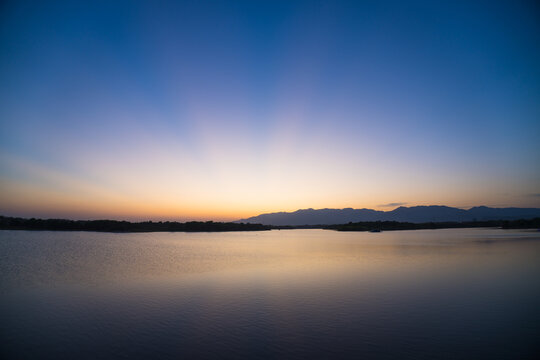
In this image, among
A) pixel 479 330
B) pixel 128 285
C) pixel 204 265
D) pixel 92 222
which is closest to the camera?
pixel 479 330

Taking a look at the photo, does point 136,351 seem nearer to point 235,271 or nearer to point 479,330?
point 479,330

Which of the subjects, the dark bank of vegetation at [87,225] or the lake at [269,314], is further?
the dark bank of vegetation at [87,225]

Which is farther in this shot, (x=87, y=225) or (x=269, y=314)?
(x=87, y=225)

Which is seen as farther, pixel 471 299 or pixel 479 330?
pixel 471 299

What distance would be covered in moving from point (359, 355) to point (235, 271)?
1736 centimetres

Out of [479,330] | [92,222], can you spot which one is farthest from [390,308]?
[92,222]

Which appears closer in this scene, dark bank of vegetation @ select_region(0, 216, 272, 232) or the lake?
the lake

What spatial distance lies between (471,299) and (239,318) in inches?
506

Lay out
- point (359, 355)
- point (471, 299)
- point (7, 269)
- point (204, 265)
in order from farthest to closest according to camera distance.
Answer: point (204, 265)
point (7, 269)
point (471, 299)
point (359, 355)

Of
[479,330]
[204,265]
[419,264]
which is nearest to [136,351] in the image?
[479,330]

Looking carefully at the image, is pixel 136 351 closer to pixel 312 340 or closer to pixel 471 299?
pixel 312 340

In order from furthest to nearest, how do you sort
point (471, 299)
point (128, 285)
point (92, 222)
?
point (92, 222)
point (128, 285)
point (471, 299)

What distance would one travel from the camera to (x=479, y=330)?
445 inches

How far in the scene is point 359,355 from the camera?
9086 millimetres
